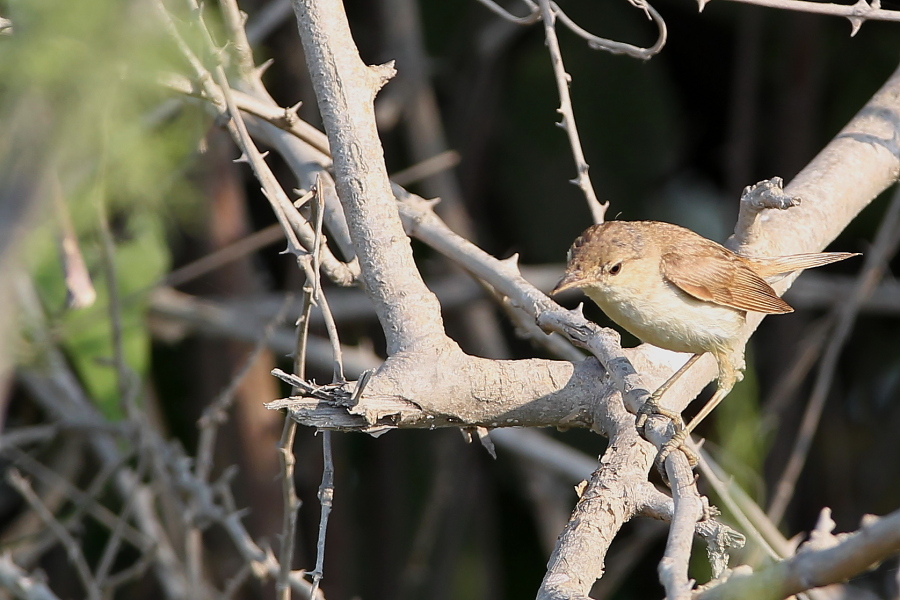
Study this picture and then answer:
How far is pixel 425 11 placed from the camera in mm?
5273

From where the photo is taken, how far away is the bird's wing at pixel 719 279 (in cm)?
254

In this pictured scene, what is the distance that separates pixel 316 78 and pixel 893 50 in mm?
3885

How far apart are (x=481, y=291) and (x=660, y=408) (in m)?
2.47

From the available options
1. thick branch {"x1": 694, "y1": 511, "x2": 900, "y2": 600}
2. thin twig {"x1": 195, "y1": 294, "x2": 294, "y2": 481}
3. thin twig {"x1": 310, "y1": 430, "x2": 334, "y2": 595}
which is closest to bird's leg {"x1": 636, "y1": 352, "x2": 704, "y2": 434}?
thin twig {"x1": 310, "y1": 430, "x2": 334, "y2": 595}

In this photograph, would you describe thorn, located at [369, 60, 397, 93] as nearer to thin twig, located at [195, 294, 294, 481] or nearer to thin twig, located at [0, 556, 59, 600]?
thin twig, located at [195, 294, 294, 481]

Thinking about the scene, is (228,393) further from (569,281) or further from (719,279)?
(719,279)

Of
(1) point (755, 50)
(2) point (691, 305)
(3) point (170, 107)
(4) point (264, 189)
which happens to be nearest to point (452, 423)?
(4) point (264, 189)

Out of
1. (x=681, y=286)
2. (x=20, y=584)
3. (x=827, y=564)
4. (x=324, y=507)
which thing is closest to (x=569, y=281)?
(x=681, y=286)

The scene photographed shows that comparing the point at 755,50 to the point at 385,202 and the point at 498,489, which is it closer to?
the point at 498,489

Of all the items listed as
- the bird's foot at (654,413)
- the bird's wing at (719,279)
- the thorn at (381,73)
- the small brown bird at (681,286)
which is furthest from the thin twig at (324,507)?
the bird's wing at (719,279)

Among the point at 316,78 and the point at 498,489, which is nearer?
the point at 316,78

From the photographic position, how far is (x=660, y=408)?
1.88 metres

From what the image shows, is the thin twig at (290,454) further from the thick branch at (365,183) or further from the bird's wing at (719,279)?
the bird's wing at (719,279)

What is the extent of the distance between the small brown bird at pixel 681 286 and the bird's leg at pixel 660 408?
192 millimetres
